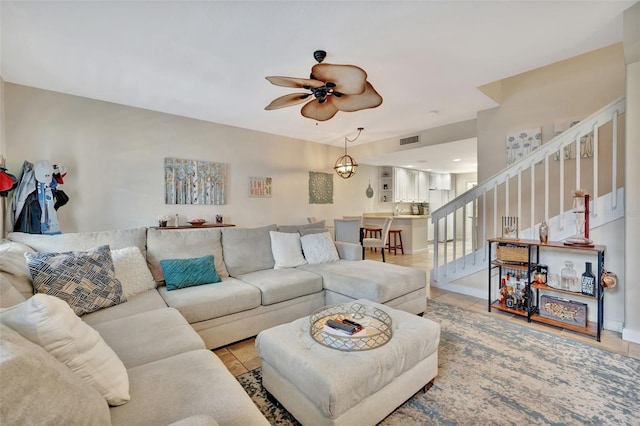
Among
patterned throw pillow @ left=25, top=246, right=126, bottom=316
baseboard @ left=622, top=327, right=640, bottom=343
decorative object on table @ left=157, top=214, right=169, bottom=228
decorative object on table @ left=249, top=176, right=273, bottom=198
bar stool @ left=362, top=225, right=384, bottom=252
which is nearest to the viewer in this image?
patterned throw pillow @ left=25, top=246, right=126, bottom=316

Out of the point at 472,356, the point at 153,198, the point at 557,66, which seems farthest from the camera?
the point at 153,198

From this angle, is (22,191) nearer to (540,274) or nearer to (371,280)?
(371,280)

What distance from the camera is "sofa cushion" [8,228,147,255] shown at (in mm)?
2170

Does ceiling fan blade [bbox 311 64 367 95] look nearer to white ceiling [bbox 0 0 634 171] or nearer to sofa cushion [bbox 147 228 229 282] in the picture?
white ceiling [bbox 0 0 634 171]

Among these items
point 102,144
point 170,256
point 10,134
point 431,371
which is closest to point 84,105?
point 102,144

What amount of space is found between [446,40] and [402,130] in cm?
284

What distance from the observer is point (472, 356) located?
7.09 feet

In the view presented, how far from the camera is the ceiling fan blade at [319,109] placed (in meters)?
2.65

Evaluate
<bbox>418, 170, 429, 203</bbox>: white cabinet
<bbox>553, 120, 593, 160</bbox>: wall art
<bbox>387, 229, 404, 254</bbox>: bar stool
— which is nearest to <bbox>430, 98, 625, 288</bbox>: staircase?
<bbox>553, 120, 593, 160</bbox>: wall art

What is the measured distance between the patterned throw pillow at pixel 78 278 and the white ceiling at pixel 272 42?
69.1 inches

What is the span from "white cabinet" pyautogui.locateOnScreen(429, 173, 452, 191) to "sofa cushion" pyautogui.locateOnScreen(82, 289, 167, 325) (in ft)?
28.2

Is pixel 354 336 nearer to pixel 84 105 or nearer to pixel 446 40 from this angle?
pixel 446 40

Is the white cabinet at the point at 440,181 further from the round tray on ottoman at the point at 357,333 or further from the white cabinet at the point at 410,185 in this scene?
the round tray on ottoman at the point at 357,333

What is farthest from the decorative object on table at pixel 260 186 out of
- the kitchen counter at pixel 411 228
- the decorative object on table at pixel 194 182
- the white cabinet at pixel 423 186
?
the white cabinet at pixel 423 186
